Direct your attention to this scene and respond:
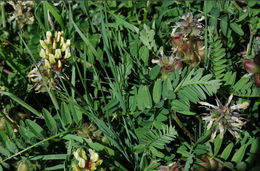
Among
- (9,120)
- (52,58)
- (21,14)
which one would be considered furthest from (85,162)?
(21,14)

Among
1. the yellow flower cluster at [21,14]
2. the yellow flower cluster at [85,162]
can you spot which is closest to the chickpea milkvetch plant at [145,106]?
the yellow flower cluster at [85,162]

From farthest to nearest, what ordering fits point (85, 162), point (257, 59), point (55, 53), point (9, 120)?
point (9, 120) → point (257, 59) → point (55, 53) → point (85, 162)

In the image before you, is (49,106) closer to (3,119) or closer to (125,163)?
(3,119)

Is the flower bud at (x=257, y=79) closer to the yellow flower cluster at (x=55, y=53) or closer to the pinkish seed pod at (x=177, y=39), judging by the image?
the pinkish seed pod at (x=177, y=39)

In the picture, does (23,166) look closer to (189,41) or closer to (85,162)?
(85,162)

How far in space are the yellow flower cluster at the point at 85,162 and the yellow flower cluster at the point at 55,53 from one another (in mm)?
407

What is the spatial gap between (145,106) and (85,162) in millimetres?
412

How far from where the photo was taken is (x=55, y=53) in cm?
172

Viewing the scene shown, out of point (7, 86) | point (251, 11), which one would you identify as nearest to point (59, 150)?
point (7, 86)

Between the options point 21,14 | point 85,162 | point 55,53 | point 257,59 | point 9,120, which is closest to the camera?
point 85,162

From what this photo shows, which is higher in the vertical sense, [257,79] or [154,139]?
[257,79]

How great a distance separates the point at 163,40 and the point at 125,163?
0.81 m

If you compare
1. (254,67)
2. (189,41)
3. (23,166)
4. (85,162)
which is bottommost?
(23,166)

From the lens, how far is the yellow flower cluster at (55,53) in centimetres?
171
